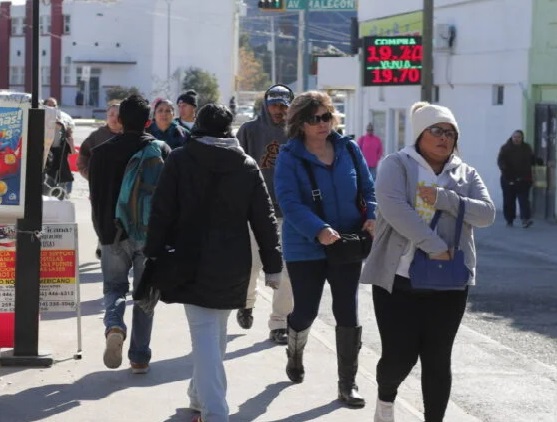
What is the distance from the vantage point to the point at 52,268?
8.22 m

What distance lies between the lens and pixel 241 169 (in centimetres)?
627

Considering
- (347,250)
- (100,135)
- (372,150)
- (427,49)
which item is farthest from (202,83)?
(347,250)

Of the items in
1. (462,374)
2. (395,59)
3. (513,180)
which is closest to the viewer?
(462,374)

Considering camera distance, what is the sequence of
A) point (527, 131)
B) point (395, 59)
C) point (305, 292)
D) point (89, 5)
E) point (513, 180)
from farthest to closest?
point (89, 5)
point (395, 59)
point (527, 131)
point (513, 180)
point (305, 292)

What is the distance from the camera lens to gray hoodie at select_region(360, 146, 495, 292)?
19.2 feet

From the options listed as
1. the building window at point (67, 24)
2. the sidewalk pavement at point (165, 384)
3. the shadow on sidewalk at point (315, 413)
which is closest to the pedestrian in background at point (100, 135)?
the sidewalk pavement at point (165, 384)

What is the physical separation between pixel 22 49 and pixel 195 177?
89.6m

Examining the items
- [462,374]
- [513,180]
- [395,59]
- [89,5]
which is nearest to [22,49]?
[89,5]

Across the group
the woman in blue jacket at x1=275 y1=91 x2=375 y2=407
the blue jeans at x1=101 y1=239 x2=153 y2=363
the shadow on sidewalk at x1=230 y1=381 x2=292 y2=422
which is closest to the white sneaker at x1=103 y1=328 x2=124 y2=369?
the blue jeans at x1=101 y1=239 x2=153 y2=363

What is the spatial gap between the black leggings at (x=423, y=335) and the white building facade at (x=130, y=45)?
260 feet

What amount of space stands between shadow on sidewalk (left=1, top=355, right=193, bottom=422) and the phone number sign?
0.60m

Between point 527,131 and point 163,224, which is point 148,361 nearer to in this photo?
point 163,224

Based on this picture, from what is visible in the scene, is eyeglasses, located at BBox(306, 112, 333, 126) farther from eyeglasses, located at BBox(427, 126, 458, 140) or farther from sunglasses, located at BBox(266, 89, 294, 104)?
sunglasses, located at BBox(266, 89, 294, 104)

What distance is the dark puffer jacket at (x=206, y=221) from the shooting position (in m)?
6.14
